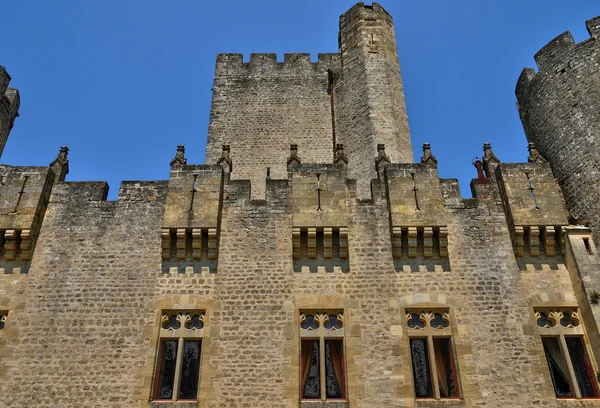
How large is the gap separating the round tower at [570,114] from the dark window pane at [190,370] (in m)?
9.92

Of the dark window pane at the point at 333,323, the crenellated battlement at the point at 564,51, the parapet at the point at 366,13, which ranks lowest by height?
the dark window pane at the point at 333,323

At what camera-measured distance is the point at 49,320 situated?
10906 millimetres

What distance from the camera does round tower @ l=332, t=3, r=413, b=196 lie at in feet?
59.0

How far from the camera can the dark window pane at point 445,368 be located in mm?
10359

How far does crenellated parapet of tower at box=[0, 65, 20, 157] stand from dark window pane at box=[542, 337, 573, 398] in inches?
713

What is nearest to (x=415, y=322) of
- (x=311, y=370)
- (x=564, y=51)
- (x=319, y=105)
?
(x=311, y=370)

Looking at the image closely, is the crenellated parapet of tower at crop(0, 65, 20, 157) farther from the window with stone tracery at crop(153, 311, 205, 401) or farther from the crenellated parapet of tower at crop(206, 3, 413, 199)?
the window with stone tracery at crop(153, 311, 205, 401)

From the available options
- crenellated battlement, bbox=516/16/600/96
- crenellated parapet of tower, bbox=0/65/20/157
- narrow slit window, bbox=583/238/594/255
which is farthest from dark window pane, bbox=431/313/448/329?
crenellated parapet of tower, bbox=0/65/20/157

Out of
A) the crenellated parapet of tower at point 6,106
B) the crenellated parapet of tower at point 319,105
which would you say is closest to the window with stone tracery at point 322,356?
the crenellated parapet of tower at point 319,105

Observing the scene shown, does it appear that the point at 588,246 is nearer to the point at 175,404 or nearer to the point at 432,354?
the point at 432,354

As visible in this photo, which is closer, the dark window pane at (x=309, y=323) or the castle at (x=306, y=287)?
the castle at (x=306, y=287)

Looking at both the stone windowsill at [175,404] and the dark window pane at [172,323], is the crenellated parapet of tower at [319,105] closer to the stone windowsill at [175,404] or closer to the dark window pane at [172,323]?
the dark window pane at [172,323]

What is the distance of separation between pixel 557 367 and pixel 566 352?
1.22 feet

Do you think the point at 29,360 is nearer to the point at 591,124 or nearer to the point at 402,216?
the point at 402,216
